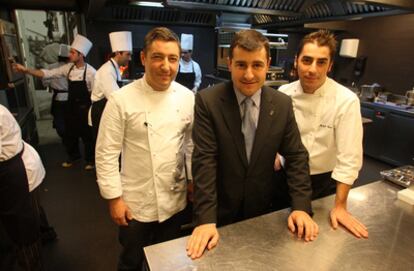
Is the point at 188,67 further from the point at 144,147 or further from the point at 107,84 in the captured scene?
the point at 144,147

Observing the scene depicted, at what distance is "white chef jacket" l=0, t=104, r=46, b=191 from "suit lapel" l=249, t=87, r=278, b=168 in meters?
1.16

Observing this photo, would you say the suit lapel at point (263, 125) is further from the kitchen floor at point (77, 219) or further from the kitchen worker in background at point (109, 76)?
the kitchen worker in background at point (109, 76)

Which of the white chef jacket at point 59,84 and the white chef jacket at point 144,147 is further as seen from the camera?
the white chef jacket at point 59,84

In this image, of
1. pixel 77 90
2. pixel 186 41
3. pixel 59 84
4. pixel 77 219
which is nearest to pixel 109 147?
pixel 77 219

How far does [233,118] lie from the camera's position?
100 cm

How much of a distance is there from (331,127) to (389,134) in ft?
9.79

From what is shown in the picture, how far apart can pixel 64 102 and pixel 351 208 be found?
344cm

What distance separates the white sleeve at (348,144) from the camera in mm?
1056

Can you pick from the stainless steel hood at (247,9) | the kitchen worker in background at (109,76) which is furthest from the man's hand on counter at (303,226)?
the kitchen worker in background at (109,76)

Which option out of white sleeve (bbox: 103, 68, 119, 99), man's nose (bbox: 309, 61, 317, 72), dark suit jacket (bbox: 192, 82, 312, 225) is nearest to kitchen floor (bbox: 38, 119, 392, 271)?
white sleeve (bbox: 103, 68, 119, 99)

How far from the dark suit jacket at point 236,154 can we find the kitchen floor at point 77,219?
1207mm

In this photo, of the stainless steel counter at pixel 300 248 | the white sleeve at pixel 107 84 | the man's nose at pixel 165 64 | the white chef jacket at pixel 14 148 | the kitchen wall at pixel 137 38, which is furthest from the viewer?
the kitchen wall at pixel 137 38

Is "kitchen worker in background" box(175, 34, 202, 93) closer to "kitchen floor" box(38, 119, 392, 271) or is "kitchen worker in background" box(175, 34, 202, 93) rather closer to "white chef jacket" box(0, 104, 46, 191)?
"kitchen floor" box(38, 119, 392, 271)

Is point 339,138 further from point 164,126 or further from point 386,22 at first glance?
point 386,22
